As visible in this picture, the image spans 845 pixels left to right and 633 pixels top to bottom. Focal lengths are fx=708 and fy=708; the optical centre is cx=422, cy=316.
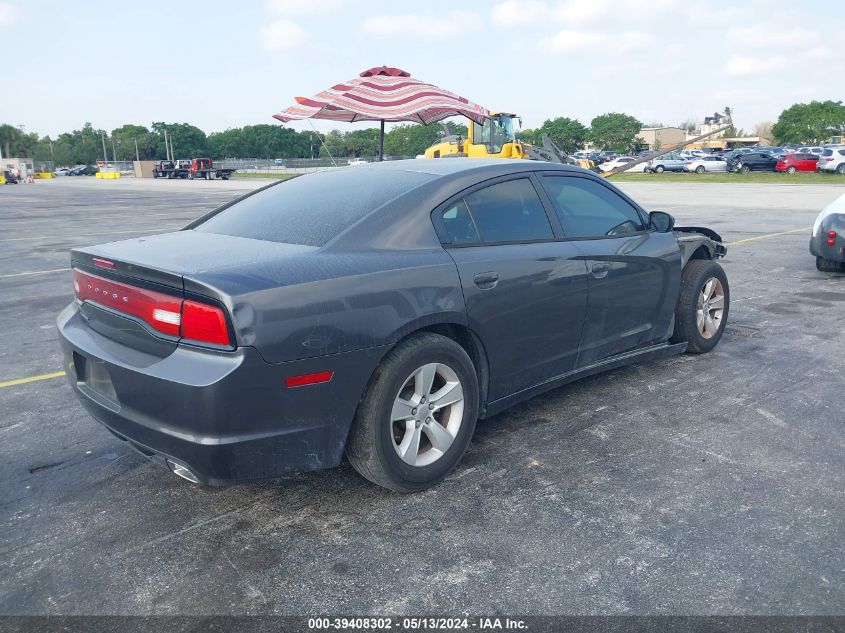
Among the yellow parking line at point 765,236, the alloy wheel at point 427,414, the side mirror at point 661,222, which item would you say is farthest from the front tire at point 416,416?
the yellow parking line at point 765,236

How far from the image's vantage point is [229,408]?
2594mm

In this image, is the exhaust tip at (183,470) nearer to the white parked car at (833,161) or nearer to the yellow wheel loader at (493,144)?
the yellow wheel loader at (493,144)

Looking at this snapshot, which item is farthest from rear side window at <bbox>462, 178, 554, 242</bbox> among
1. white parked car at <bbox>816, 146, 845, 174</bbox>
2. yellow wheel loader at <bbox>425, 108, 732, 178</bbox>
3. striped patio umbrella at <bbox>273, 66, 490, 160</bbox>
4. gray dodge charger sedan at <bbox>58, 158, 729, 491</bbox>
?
white parked car at <bbox>816, 146, 845, 174</bbox>

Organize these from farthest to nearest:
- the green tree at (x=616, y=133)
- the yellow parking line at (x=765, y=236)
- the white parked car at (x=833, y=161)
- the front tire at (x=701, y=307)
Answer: the green tree at (x=616, y=133)
the white parked car at (x=833, y=161)
the yellow parking line at (x=765, y=236)
the front tire at (x=701, y=307)

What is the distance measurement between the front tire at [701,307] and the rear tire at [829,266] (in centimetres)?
414

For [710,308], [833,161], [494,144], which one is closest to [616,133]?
[833,161]

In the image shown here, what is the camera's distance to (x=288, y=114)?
1355cm

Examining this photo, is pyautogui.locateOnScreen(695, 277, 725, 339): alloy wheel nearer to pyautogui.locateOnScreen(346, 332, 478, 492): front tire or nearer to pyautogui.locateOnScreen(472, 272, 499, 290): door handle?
pyautogui.locateOnScreen(472, 272, 499, 290): door handle

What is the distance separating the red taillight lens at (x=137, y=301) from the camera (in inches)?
108

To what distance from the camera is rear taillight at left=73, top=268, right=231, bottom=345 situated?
263 cm

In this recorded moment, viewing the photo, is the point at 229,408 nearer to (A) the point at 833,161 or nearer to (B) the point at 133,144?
(A) the point at 833,161

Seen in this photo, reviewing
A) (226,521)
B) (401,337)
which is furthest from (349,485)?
(401,337)

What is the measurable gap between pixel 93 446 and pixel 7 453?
422mm

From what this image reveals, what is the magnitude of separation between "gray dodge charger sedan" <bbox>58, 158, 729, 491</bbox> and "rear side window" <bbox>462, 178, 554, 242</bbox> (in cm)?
→ 1
